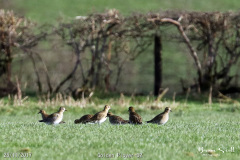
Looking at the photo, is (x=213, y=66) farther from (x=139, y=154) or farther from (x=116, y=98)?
(x=139, y=154)

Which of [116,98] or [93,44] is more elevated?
[93,44]

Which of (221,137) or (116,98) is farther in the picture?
(116,98)

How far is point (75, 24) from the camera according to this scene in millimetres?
29328

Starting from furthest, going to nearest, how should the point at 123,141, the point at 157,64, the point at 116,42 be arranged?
the point at 157,64 → the point at 116,42 → the point at 123,141

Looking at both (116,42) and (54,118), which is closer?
(54,118)

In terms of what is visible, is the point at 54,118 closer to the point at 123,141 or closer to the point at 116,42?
the point at 123,141

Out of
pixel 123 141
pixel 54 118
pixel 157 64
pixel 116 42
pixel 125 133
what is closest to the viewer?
pixel 123 141

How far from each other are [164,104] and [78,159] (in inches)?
642

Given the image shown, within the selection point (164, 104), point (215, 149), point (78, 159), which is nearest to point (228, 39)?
point (164, 104)

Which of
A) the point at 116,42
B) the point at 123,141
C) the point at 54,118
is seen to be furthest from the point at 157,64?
the point at 123,141

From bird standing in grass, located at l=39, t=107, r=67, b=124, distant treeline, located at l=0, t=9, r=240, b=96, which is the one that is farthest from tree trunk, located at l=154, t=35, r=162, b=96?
bird standing in grass, located at l=39, t=107, r=67, b=124

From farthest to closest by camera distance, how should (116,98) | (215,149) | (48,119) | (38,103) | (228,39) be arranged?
1. (228,39)
2. (116,98)
3. (38,103)
4. (48,119)
5. (215,149)

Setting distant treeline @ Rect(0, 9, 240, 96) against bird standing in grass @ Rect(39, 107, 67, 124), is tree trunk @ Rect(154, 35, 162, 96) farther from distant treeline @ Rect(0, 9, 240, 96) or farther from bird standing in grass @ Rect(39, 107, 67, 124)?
bird standing in grass @ Rect(39, 107, 67, 124)

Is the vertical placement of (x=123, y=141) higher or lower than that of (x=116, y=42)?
higher
